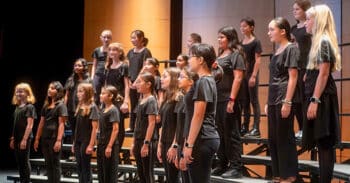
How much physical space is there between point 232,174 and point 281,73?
1.24m

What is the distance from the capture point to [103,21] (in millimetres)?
10633

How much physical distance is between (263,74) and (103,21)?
3.37 metres

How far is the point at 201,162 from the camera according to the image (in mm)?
3953

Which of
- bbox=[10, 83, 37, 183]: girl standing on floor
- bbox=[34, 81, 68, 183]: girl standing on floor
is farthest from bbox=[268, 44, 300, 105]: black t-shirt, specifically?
bbox=[10, 83, 37, 183]: girl standing on floor

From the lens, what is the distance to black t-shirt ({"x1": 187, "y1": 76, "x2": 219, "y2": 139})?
156 inches

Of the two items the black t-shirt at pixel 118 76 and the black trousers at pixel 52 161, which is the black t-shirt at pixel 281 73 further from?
the black trousers at pixel 52 161

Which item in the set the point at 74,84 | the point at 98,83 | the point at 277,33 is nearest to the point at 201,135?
the point at 277,33

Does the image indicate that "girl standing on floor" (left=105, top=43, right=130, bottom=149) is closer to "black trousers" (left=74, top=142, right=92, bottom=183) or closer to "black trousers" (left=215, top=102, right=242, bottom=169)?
"black trousers" (left=74, top=142, right=92, bottom=183)

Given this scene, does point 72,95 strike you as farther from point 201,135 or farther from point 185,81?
point 201,135

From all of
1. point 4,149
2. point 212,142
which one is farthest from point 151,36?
point 212,142

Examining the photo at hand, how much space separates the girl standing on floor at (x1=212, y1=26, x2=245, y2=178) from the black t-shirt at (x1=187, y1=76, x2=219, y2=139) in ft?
4.48

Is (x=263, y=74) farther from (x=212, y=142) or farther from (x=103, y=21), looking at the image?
(x=212, y=142)

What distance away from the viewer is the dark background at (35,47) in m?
11.2

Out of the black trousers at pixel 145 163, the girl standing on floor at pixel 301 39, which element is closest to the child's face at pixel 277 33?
the girl standing on floor at pixel 301 39
